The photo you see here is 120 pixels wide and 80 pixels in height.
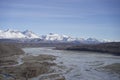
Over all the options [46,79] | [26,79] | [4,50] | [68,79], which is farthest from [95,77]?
[4,50]

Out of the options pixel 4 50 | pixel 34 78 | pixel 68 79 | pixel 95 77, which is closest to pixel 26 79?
pixel 34 78

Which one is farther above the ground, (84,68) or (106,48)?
(84,68)

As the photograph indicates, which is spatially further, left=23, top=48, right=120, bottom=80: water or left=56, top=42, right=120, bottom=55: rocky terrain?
left=56, top=42, right=120, bottom=55: rocky terrain

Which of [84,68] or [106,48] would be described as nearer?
[84,68]

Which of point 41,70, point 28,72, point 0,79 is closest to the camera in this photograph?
point 0,79

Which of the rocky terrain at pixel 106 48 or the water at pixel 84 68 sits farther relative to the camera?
the rocky terrain at pixel 106 48

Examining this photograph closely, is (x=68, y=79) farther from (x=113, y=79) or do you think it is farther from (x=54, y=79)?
(x=113, y=79)

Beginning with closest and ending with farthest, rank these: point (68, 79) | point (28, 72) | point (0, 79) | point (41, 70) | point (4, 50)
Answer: point (0, 79)
point (68, 79)
point (28, 72)
point (41, 70)
point (4, 50)

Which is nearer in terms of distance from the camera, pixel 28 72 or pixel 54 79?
pixel 54 79

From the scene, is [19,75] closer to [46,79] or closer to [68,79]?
[46,79]
